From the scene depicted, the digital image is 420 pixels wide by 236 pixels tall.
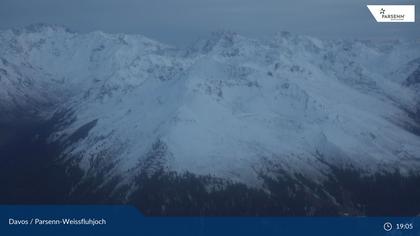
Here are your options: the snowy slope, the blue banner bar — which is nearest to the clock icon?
the blue banner bar

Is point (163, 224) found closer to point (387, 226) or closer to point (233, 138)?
point (387, 226)

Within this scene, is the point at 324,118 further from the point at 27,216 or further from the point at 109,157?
the point at 27,216

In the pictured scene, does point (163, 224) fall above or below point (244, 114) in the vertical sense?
below

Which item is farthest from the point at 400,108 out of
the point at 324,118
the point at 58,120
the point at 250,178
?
the point at 58,120

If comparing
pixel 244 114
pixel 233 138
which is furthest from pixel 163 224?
pixel 244 114

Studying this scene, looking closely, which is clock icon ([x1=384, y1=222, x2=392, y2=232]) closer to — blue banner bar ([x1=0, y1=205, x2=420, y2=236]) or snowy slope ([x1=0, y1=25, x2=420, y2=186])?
blue banner bar ([x1=0, y1=205, x2=420, y2=236])

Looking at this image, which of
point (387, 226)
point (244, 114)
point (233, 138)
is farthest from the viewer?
point (244, 114)
